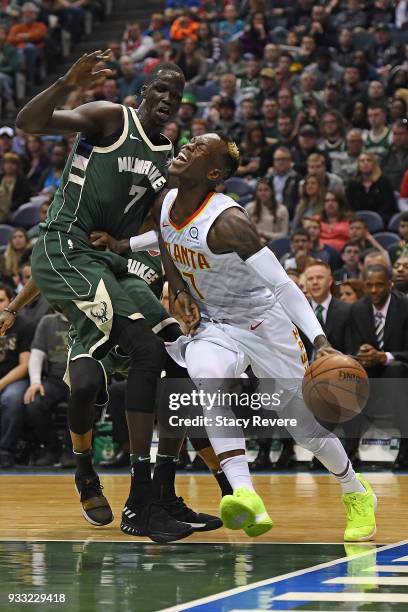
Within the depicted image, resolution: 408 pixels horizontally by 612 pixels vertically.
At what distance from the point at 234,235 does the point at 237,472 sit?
988 mm

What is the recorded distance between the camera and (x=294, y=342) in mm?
5387

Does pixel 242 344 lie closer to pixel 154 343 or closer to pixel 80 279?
pixel 154 343

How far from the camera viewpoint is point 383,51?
14.1 metres

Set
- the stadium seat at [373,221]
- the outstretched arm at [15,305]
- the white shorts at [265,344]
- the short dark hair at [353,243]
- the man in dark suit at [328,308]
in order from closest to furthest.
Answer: the white shorts at [265,344], the outstretched arm at [15,305], the man in dark suit at [328,308], the short dark hair at [353,243], the stadium seat at [373,221]

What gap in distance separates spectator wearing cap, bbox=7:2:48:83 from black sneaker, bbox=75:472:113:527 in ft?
43.9

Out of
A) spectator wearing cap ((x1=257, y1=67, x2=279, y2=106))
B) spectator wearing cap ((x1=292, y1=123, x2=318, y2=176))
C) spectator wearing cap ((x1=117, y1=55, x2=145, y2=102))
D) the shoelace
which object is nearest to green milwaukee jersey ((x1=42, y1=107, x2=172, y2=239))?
the shoelace

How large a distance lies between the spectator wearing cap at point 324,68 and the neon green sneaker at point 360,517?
9.05 meters

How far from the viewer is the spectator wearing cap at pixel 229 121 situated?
538 inches

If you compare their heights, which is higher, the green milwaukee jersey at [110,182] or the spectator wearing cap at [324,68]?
the spectator wearing cap at [324,68]

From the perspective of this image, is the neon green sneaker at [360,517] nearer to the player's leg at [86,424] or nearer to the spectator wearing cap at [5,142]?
the player's leg at [86,424]

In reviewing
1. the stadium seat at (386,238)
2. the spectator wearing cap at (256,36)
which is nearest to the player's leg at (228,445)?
the stadium seat at (386,238)

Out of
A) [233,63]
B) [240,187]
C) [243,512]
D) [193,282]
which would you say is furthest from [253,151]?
[243,512]

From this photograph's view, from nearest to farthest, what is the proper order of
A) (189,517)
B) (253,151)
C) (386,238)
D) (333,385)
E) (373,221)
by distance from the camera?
(333,385), (189,517), (386,238), (373,221), (253,151)

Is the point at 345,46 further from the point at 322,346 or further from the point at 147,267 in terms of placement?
the point at 322,346
